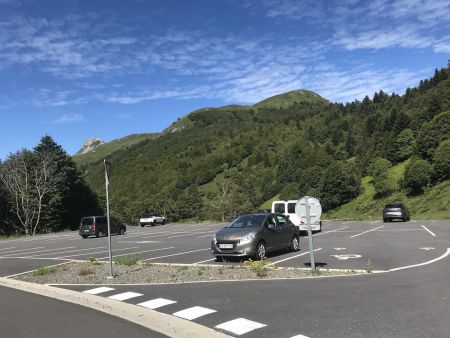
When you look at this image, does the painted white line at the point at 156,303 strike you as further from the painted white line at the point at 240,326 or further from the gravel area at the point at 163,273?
the gravel area at the point at 163,273

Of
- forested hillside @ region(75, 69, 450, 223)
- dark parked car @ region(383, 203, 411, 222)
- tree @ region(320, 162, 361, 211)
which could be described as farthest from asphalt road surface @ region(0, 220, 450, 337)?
tree @ region(320, 162, 361, 211)

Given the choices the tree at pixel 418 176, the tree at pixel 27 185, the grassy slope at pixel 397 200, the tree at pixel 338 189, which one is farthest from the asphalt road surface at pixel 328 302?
the tree at pixel 338 189

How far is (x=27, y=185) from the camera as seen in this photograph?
5656 centimetres

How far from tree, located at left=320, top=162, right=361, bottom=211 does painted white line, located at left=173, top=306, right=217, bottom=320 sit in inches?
2985

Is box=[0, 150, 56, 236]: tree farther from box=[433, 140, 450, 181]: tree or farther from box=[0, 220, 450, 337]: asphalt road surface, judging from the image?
box=[433, 140, 450, 181]: tree

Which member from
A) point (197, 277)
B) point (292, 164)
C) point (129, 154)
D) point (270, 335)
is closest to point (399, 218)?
point (197, 277)

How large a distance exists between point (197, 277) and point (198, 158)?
139023 millimetres

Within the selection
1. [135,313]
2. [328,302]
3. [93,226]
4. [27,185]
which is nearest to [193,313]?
[135,313]

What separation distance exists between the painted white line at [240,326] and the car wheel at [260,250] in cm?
774

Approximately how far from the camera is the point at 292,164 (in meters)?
121

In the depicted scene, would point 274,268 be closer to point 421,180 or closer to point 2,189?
point 2,189

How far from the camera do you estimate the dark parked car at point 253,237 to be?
1527cm

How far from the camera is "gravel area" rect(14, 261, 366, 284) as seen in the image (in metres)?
12.1

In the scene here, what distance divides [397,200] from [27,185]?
47819 millimetres
